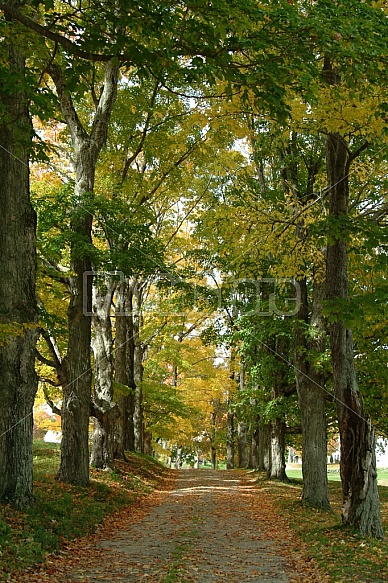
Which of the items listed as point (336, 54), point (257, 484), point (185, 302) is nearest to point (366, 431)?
point (336, 54)

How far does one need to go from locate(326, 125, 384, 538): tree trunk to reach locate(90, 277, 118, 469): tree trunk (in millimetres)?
7360

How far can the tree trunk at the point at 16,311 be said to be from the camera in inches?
321

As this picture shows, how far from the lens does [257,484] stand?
20.4 meters

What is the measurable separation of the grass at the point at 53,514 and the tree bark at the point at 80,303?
0.68 m

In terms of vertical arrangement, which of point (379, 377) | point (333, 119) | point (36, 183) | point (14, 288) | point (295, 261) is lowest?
point (379, 377)

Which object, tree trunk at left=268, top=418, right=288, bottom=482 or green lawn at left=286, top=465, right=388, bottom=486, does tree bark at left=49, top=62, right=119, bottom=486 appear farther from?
green lawn at left=286, top=465, right=388, bottom=486

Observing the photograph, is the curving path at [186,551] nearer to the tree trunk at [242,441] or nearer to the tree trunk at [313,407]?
the tree trunk at [313,407]

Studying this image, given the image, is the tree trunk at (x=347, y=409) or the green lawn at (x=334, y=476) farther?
the green lawn at (x=334, y=476)

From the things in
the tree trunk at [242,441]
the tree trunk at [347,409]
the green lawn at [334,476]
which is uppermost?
the tree trunk at [347,409]

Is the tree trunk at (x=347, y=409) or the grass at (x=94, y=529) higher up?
the tree trunk at (x=347, y=409)

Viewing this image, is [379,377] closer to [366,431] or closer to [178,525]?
[366,431]

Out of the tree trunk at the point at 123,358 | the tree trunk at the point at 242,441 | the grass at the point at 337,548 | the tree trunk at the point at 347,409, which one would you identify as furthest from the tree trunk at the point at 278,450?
the tree trunk at the point at 347,409

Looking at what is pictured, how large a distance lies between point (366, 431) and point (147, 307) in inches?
608

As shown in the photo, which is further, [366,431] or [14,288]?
[366,431]
